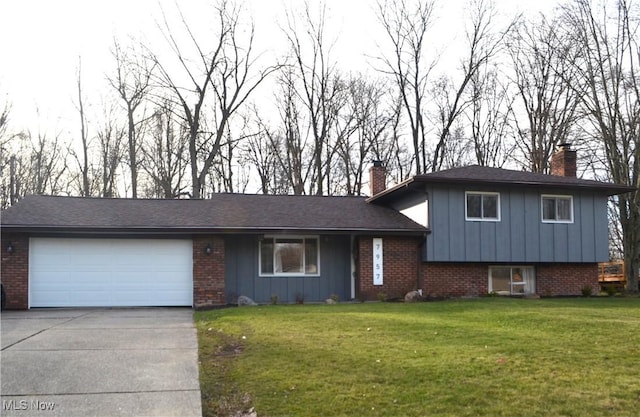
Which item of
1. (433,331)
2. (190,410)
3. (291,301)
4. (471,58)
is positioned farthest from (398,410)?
(471,58)

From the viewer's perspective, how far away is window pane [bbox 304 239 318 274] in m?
17.2

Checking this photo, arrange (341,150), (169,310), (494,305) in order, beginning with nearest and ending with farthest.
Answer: (494,305) < (169,310) < (341,150)

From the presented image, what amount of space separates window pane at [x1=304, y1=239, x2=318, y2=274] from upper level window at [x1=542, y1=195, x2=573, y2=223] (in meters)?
7.01

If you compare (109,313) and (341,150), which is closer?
(109,313)

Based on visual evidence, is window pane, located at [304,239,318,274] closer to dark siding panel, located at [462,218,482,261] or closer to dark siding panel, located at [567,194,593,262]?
dark siding panel, located at [462,218,482,261]

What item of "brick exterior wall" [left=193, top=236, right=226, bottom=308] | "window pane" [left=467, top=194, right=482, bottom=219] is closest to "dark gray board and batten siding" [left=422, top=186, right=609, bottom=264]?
"window pane" [left=467, top=194, right=482, bottom=219]

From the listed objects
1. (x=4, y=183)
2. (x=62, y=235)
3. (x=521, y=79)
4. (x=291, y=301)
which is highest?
(x=521, y=79)

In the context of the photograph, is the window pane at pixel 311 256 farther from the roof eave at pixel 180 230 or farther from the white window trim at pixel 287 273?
the roof eave at pixel 180 230

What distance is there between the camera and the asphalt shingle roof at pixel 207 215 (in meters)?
15.3

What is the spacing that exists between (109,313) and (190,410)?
9.15m

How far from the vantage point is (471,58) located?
3034cm

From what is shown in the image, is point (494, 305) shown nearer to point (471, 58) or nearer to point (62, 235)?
point (62, 235)

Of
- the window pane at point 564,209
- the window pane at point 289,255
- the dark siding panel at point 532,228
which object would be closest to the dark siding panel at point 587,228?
the window pane at point 564,209

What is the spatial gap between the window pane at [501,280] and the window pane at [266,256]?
6778mm
